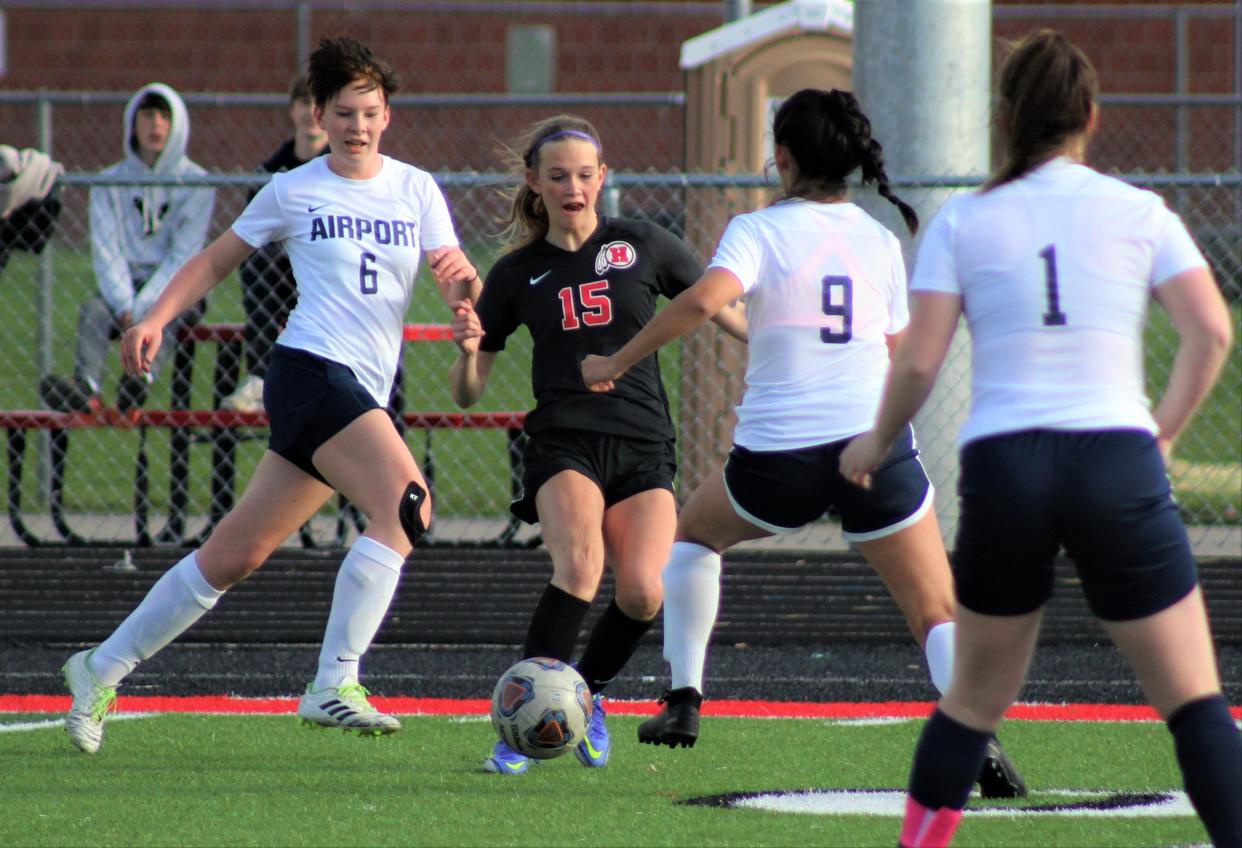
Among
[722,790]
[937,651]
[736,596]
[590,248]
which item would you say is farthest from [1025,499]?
[736,596]

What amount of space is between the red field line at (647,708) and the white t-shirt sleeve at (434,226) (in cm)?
167

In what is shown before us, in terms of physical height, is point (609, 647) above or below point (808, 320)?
below

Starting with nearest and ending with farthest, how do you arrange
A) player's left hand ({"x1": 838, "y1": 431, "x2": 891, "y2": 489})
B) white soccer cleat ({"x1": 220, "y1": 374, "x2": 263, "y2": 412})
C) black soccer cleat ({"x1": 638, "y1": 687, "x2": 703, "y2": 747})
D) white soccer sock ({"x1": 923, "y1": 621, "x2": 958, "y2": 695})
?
player's left hand ({"x1": 838, "y1": 431, "x2": 891, "y2": 489})
white soccer sock ({"x1": 923, "y1": 621, "x2": 958, "y2": 695})
black soccer cleat ({"x1": 638, "y1": 687, "x2": 703, "y2": 747})
white soccer cleat ({"x1": 220, "y1": 374, "x2": 263, "y2": 412})

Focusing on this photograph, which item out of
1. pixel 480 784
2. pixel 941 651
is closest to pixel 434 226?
pixel 480 784

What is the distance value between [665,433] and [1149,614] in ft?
7.34

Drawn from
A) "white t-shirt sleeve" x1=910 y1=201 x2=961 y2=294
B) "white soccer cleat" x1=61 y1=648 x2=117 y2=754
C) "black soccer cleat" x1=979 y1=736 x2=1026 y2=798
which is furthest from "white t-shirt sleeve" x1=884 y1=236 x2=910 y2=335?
"white soccer cleat" x1=61 y1=648 x2=117 y2=754

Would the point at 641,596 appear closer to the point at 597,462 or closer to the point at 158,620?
the point at 597,462

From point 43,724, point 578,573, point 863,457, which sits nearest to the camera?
point 863,457

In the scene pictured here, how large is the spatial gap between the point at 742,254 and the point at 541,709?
131 centimetres

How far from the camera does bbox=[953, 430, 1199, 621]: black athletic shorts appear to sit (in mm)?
3508

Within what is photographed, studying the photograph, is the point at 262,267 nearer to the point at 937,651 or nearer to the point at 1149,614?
the point at 937,651

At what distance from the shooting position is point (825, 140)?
196 inches

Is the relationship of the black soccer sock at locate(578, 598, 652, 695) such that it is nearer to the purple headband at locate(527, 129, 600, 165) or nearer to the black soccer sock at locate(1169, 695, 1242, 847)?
the purple headband at locate(527, 129, 600, 165)

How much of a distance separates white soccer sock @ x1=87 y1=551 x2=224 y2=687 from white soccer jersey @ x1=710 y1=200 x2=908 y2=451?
69.5 inches
